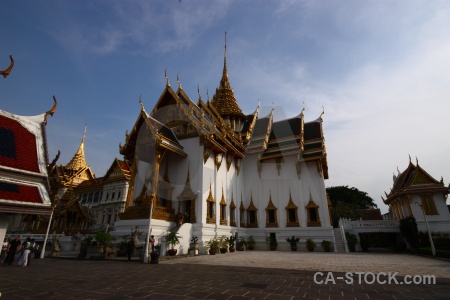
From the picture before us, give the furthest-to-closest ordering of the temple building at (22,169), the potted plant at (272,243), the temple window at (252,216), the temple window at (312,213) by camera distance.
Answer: the temple window at (252,216), the temple window at (312,213), the potted plant at (272,243), the temple building at (22,169)

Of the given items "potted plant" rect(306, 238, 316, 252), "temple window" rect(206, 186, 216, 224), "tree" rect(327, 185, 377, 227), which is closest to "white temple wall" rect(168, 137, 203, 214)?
"temple window" rect(206, 186, 216, 224)

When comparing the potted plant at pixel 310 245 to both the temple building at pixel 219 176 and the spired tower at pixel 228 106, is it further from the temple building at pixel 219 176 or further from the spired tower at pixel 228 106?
the spired tower at pixel 228 106

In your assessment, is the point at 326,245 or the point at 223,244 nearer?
the point at 223,244

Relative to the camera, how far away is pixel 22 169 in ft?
11.6

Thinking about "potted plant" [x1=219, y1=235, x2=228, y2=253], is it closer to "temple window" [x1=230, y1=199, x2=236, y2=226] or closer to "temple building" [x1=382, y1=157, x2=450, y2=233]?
"temple window" [x1=230, y1=199, x2=236, y2=226]

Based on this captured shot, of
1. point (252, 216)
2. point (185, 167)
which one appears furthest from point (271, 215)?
point (185, 167)

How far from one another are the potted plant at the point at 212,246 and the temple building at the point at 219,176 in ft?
1.21

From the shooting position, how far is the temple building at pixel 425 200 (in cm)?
1641

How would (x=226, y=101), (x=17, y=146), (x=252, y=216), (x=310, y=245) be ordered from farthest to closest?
1. (x=226, y=101)
2. (x=252, y=216)
3. (x=310, y=245)
4. (x=17, y=146)

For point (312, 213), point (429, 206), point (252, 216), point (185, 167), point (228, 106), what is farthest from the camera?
point (228, 106)

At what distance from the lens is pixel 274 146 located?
66.7 feet

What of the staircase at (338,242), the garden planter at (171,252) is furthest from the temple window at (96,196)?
the staircase at (338,242)

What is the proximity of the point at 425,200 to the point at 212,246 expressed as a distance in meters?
16.0

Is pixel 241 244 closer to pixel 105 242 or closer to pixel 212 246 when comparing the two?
pixel 212 246
